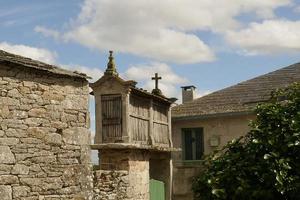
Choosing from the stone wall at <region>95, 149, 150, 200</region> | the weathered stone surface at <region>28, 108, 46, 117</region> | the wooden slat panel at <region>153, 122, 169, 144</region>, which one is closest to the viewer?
the weathered stone surface at <region>28, 108, 46, 117</region>

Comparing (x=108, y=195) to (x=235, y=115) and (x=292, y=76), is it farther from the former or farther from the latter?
(x=292, y=76)

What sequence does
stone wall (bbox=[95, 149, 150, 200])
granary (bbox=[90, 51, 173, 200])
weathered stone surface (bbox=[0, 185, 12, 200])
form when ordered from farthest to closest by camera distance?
granary (bbox=[90, 51, 173, 200]), stone wall (bbox=[95, 149, 150, 200]), weathered stone surface (bbox=[0, 185, 12, 200])

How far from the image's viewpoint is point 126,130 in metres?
14.1

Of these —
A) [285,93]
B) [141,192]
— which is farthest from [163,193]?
[285,93]

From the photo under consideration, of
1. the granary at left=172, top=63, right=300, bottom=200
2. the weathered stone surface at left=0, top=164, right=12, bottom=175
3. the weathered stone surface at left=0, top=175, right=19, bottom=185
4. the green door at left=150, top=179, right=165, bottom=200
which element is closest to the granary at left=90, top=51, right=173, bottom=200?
the green door at left=150, top=179, right=165, bottom=200

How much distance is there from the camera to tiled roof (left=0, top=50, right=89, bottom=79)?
712 cm

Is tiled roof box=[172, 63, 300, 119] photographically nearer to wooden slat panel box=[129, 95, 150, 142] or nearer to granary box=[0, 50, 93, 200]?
wooden slat panel box=[129, 95, 150, 142]

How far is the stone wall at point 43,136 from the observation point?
23.4 ft

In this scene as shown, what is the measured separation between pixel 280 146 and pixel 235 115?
10.4 m

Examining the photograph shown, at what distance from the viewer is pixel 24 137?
729 centimetres

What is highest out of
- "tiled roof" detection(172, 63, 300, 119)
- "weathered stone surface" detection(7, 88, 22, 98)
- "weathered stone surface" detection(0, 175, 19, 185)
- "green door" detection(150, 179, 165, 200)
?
"tiled roof" detection(172, 63, 300, 119)

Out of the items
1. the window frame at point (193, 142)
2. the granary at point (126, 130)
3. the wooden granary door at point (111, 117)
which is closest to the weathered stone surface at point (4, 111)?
the granary at point (126, 130)

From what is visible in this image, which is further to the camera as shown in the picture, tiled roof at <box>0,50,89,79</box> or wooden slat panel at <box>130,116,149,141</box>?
wooden slat panel at <box>130,116,149,141</box>

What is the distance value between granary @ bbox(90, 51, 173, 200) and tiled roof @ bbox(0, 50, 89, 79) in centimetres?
566
